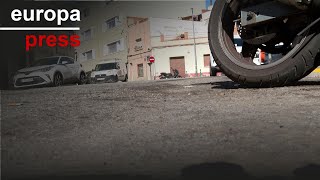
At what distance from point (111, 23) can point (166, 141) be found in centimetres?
4553

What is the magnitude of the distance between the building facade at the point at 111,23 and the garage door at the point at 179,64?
595 cm

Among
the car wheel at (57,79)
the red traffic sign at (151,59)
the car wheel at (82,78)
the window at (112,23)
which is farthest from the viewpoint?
the window at (112,23)

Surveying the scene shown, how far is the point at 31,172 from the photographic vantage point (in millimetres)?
1743

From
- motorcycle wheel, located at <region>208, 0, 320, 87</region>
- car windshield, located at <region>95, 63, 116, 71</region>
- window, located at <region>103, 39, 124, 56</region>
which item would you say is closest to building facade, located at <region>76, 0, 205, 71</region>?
window, located at <region>103, 39, 124, 56</region>

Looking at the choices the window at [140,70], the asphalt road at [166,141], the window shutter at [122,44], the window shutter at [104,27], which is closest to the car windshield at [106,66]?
the window at [140,70]

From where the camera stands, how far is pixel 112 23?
46312 mm

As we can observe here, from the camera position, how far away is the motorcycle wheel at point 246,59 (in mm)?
4242

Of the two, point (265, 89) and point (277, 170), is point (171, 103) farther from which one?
point (277, 170)

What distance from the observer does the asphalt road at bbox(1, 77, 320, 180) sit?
1711mm

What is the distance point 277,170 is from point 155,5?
139 ft

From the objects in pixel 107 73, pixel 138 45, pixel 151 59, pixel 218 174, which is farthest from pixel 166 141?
pixel 138 45

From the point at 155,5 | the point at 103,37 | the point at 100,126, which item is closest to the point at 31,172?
the point at 100,126

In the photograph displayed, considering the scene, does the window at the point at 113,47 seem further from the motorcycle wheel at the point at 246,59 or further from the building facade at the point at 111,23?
the motorcycle wheel at the point at 246,59

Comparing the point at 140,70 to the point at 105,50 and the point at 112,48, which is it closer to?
the point at 112,48
